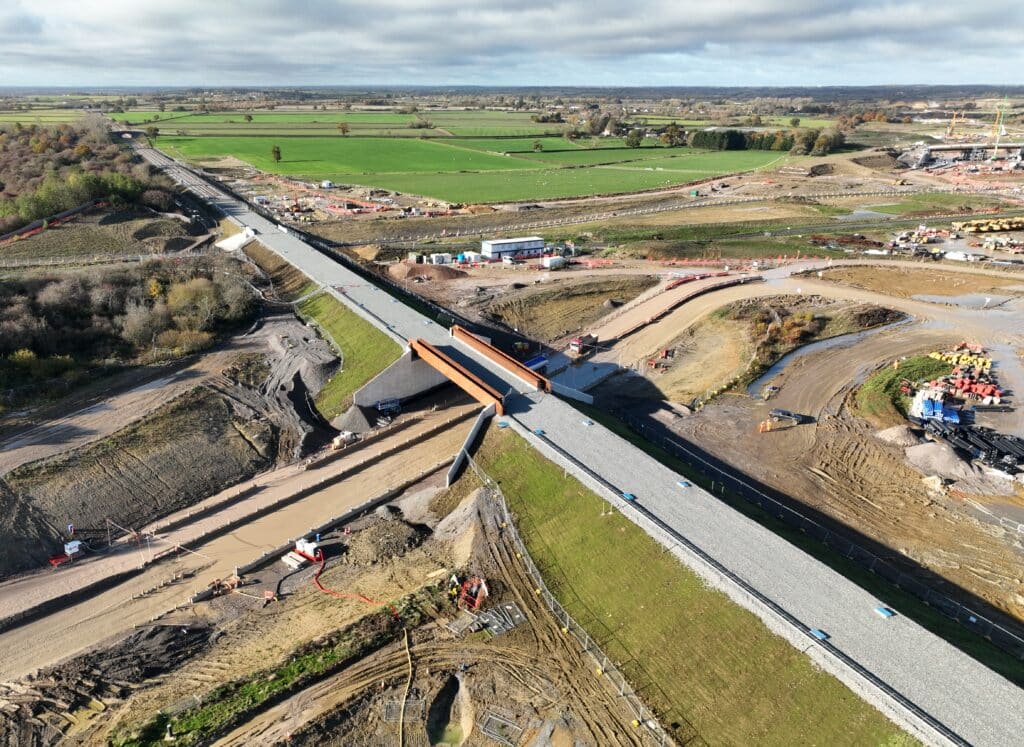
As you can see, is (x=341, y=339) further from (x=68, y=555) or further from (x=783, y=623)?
(x=783, y=623)

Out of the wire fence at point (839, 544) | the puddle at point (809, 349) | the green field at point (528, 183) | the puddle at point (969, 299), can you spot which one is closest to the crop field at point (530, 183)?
the green field at point (528, 183)

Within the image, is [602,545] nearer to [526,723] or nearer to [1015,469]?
[526,723]

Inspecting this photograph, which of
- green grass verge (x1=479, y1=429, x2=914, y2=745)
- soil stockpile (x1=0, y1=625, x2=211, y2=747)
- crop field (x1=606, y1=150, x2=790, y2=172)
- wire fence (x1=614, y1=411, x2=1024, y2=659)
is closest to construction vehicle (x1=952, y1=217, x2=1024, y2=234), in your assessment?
crop field (x1=606, y1=150, x2=790, y2=172)

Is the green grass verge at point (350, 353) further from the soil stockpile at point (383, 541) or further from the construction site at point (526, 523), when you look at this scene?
the soil stockpile at point (383, 541)

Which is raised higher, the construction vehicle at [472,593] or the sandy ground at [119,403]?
the sandy ground at [119,403]

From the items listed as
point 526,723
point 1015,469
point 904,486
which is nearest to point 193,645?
point 526,723

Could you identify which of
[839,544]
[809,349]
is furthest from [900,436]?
[809,349]
